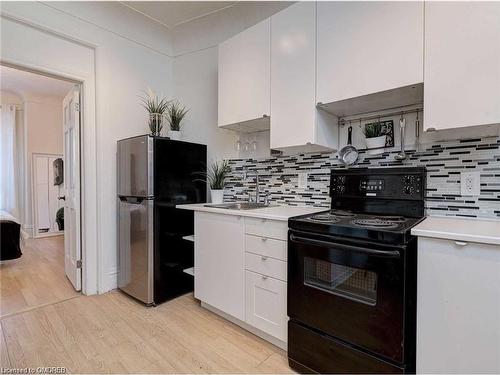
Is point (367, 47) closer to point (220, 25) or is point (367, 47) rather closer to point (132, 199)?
point (220, 25)

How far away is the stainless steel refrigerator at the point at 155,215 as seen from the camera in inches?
88.4

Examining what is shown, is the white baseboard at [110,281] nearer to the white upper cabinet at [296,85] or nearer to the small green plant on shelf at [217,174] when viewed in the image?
the small green plant on shelf at [217,174]

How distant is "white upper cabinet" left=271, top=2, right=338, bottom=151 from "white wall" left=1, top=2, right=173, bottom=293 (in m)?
1.64

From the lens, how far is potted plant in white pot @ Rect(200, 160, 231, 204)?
8.68 feet

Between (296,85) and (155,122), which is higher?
(296,85)

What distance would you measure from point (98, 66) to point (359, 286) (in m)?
2.85

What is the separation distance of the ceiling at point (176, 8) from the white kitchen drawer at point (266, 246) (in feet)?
7.40

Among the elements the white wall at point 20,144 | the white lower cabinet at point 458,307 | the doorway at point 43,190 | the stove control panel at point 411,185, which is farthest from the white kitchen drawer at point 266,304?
the white wall at point 20,144

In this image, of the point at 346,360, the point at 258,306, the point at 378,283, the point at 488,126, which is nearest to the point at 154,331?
the point at 258,306

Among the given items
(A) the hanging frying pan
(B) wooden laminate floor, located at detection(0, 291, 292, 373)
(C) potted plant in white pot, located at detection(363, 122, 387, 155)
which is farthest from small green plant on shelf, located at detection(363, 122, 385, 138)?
(B) wooden laminate floor, located at detection(0, 291, 292, 373)

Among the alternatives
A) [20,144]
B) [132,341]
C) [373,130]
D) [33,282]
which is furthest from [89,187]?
[20,144]

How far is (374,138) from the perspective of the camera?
5.88ft

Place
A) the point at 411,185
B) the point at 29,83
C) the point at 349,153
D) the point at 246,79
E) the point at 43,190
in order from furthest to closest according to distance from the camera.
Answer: the point at 43,190
the point at 29,83
the point at 246,79
the point at 349,153
the point at 411,185

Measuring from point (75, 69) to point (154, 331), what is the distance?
7.65 ft
